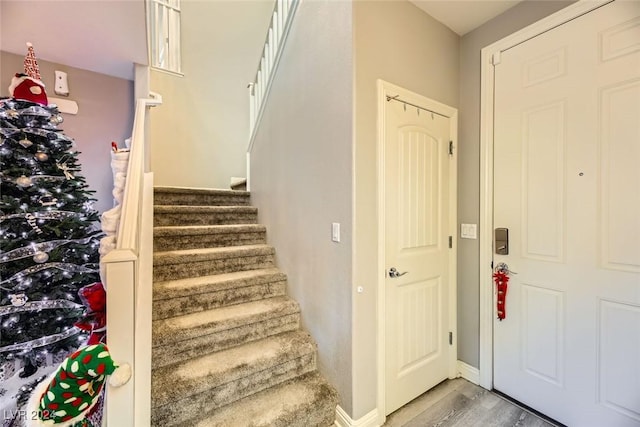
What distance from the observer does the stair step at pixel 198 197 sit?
2652mm

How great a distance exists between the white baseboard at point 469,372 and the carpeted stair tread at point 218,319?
4.38 feet

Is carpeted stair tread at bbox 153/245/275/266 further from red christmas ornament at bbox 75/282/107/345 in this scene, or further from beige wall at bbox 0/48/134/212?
beige wall at bbox 0/48/134/212

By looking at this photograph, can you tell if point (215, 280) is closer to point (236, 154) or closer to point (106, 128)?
point (106, 128)

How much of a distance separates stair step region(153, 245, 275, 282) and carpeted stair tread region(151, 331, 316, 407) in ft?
2.09

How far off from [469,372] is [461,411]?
0.38 m

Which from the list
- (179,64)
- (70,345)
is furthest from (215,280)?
(179,64)

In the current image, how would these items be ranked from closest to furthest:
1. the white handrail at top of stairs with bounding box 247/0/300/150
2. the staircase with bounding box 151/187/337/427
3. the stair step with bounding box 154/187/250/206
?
1. the staircase with bounding box 151/187/337/427
2. the white handrail at top of stairs with bounding box 247/0/300/150
3. the stair step with bounding box 154/187/250/206

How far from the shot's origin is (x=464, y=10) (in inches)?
73.5

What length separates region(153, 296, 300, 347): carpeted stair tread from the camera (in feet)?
5.35

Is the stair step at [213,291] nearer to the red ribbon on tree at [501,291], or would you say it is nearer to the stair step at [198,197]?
the stair step at [198,197]

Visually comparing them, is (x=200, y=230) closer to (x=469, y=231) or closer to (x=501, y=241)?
(x=469, y=231)

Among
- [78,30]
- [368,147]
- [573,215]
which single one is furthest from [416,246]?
[78,30]

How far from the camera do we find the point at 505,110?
1.89m

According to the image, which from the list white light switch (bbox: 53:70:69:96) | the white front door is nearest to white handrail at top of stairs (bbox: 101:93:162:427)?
the white front door
